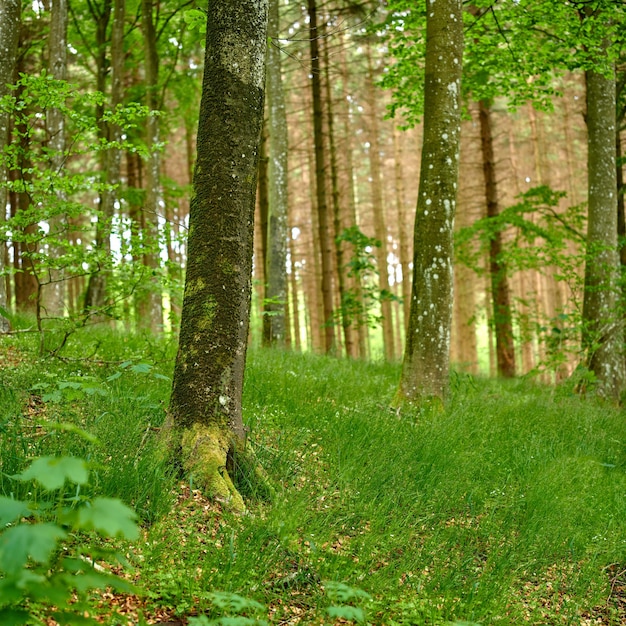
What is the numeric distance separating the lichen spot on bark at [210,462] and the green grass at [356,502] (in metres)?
0.11

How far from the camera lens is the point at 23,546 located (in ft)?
5.57

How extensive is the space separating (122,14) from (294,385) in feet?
34.6

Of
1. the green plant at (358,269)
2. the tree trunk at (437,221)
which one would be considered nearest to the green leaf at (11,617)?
the tree trunk at (437,221)

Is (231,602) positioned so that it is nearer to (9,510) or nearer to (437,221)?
(9,510)

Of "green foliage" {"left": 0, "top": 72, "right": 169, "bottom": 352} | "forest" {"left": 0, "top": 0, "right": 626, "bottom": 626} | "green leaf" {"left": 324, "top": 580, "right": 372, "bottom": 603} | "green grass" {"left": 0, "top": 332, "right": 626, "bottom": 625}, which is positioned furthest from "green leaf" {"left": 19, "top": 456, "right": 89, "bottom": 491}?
"green foliage" {"left": 0, "top": 72, "right": 169, "bottom": 352}

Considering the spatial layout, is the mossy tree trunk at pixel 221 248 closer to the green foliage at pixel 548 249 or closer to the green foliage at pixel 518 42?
the green foliage at pixel 518 42

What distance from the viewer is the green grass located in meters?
3.29

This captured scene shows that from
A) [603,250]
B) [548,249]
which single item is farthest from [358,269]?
[603,250]

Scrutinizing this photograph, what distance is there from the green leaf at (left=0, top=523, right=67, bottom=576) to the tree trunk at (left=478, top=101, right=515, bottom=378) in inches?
574

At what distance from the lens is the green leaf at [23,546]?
1.67 m

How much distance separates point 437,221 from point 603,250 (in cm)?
558

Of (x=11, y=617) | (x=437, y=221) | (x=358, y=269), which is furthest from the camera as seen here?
(x=358, y=269)

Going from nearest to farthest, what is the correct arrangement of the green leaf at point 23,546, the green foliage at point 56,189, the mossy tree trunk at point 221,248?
the green leaf at point 23,546 → the mossy tree trunk at point 221,248 → the green foliage at point 56,189

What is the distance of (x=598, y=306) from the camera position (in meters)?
10.9
